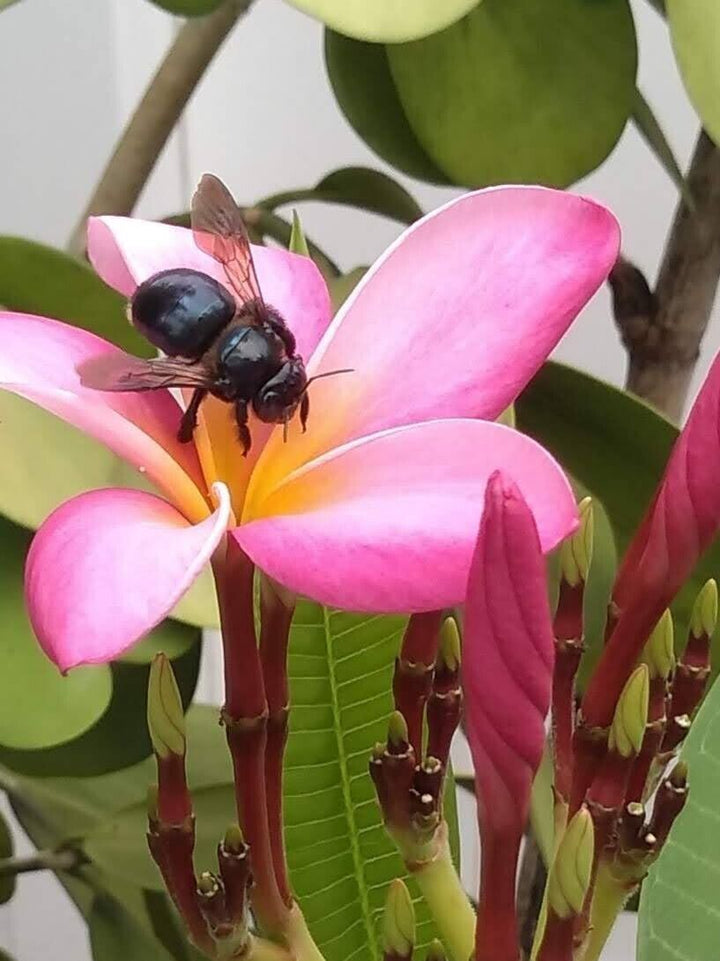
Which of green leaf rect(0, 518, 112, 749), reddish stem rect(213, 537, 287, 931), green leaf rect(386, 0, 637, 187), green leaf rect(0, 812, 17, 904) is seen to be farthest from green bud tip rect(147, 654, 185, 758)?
green leaf rect(0, 812, 17, 904)

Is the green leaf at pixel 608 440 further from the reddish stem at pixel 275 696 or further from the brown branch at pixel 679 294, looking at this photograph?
the reddish stem at pixel 275 696

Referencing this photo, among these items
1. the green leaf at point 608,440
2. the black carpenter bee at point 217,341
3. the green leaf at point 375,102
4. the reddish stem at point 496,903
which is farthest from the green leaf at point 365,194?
the reddish stem at point 496,903

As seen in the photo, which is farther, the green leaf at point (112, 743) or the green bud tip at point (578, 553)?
the green leaf at point (112, 743)

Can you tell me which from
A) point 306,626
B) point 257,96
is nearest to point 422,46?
point 306,626

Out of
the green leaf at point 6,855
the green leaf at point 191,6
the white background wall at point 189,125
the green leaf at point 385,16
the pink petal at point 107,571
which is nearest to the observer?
the pink petal at point 107,571

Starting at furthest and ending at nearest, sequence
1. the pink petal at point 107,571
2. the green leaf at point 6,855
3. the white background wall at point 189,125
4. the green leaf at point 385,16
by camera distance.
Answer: the white background wall at point 189,125
the green leaf at point 6,855
the green leaf at point 385,16
the pink petal at point 107,571

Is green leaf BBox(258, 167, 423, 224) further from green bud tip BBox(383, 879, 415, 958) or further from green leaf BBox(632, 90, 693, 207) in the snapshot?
green bud tip BBox(383, 879, 415, 958)
